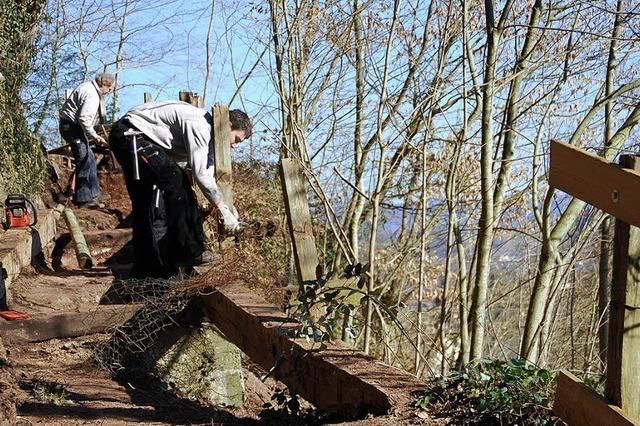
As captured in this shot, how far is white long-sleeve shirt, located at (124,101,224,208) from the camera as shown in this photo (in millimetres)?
6984

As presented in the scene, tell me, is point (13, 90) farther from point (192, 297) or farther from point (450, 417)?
point (450, 417)

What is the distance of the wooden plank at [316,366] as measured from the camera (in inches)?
158

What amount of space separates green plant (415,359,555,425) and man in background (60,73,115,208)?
8388mm

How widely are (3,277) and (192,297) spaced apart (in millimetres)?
1511

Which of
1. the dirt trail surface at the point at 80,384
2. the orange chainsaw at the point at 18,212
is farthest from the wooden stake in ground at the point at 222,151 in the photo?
the orange chainsaw at the point at 18,212

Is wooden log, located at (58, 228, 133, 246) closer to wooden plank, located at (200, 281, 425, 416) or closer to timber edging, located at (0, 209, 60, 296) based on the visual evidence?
timber edging, located at (0, 209, 60, 296)

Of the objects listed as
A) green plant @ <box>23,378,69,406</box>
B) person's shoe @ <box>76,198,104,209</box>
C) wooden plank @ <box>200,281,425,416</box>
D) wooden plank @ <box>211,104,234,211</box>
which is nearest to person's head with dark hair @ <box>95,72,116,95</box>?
person's shoe @ <box>76,198,104,209</box>

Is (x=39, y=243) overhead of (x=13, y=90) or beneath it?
beneath

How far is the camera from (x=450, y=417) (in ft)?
12.1

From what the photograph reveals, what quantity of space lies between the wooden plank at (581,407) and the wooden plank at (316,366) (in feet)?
2.66

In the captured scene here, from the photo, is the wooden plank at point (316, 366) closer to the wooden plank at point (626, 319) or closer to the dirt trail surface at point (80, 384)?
the dirt trail surface at point (80, 384)

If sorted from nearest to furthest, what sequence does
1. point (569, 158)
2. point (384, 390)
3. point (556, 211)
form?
point (569, 158), point (384, 390), point (556, 211)

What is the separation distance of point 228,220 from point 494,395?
12.9 feet

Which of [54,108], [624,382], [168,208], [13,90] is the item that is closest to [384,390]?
[624,382]
